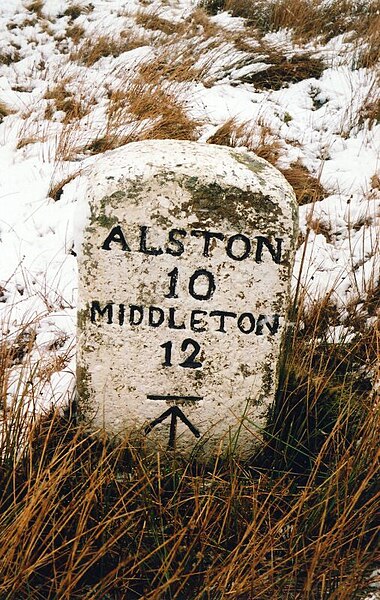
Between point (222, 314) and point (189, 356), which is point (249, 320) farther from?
point (189, 356)

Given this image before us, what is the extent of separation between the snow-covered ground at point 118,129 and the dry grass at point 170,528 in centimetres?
34

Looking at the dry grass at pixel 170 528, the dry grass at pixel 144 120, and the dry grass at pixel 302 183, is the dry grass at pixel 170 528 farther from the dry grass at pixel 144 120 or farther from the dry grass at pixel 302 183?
the dry grass at pixel 144 120

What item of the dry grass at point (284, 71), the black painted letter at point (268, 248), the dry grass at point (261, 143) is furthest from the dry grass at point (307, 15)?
the black painted letter at point (268, 248)

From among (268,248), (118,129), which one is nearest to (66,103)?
(118,129)

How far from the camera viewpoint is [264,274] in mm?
1781

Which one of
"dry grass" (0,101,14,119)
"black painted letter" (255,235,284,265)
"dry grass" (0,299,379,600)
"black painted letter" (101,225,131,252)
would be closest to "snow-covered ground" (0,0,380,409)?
"dry grass" (0,101,14,119)

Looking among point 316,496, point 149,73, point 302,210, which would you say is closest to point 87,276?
point 316,496

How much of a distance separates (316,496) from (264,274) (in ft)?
2.23

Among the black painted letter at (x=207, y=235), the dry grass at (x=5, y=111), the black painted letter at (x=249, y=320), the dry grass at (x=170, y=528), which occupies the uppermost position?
the dry grass at (x=5, y=111)

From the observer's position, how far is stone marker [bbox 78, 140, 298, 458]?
1.68m

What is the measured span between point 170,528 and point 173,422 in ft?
1.20

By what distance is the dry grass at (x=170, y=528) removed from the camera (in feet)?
4.77

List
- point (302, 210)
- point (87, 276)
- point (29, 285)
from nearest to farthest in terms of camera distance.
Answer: point (87, 276)
point (29, 285)
point (302, 210)

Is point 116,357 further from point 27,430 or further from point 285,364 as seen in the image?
point 285,364
